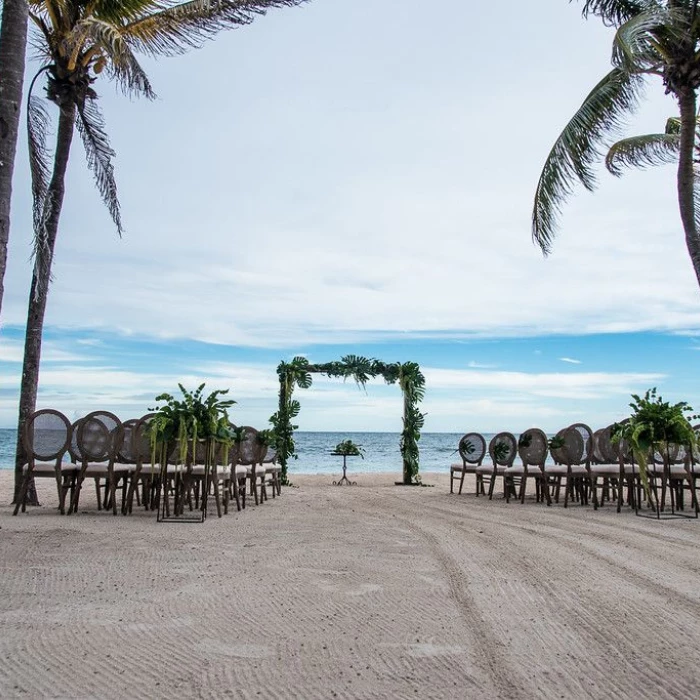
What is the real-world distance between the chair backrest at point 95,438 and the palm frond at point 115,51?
12.3ft

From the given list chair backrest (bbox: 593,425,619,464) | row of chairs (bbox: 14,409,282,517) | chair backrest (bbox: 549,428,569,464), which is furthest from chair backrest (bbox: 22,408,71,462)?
chair backrest (bbox: 593,425,619,464)

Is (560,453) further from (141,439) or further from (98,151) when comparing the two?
(98,151)

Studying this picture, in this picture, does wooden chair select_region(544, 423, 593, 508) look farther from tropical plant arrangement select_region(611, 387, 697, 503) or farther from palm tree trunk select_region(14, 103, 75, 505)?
palm tree trunk select_region(14, 103, 75, 505)

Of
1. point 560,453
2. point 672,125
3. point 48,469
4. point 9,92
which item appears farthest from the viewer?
point 672,125

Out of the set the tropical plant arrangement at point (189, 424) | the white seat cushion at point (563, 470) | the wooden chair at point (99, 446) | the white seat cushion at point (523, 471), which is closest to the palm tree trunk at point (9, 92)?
the tropical plant arrangement at point (189, 424)

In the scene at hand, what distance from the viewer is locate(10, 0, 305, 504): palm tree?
8.09 metres

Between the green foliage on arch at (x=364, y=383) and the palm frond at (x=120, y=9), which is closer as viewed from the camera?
the palm frond at (x=120, y=9)

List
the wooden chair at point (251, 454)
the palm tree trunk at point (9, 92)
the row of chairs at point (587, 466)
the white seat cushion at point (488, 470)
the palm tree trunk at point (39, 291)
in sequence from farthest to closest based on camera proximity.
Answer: the white seat cushion at point (488, 470) → the wooden chair at point (251, 454) → the row of chairs at point (587, 466) → the palm tree trunk at point (39, 291) → the palm tree trunk at point (9, 92)

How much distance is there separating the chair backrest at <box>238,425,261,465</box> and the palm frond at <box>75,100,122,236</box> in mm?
4219

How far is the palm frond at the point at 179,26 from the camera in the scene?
27.9 ft

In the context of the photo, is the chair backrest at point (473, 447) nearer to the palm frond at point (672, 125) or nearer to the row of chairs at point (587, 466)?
the row of chairs at point (587, 466)

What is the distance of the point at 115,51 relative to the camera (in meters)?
6.86

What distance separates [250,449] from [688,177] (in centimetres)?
683

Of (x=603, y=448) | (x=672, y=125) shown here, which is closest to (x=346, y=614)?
(x=603, y=448)
